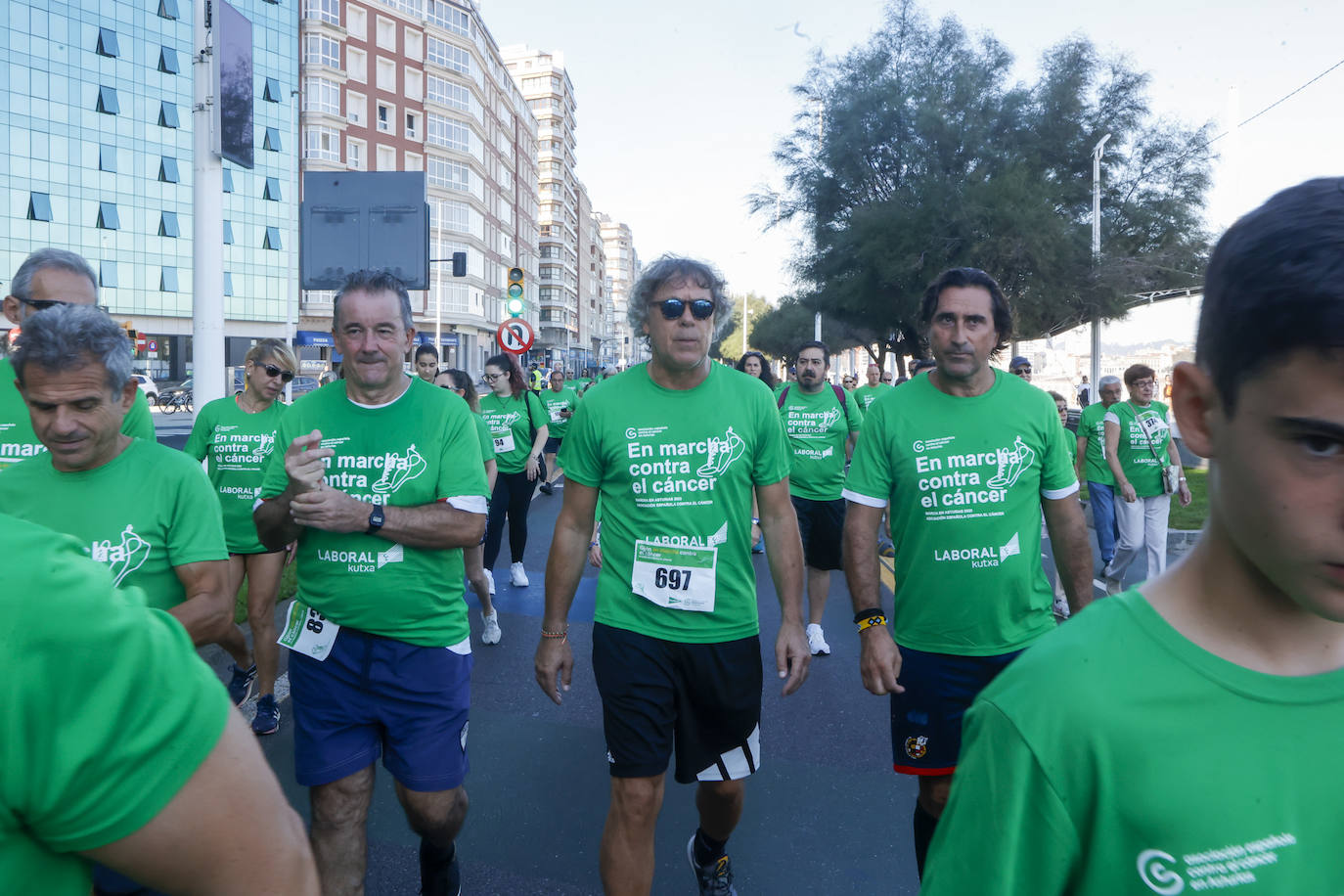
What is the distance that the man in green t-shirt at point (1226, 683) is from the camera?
0.90 meters

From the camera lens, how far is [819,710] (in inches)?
212

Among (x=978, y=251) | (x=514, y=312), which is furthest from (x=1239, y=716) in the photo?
(x=978, y=251)

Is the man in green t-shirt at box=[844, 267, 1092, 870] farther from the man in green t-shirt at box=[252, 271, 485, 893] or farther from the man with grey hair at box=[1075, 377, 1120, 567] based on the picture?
the man with grey hair at box=[1075, 377, 1120, 567]

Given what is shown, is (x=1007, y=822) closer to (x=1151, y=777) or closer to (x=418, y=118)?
(x=1151, y=777)

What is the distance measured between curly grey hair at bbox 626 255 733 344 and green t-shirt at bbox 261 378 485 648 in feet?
2.63

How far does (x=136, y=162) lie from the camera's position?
2047 inches

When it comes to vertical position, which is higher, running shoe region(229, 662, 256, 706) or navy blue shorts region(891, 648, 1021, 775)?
navy blue shorts region(891, 648, 1021, 775)

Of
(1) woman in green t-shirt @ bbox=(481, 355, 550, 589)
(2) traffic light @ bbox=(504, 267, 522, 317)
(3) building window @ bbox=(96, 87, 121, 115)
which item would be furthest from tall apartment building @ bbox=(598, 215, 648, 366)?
(1) woman in green t-shirt @ bbox=(481, 355, 550, 589)

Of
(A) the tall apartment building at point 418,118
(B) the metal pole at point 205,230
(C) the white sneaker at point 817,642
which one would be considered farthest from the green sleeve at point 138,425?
(A) the tall apartment building at point 418,118

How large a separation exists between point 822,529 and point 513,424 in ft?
10.9

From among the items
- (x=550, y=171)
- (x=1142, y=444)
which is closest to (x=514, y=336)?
(x=1142, y=444)

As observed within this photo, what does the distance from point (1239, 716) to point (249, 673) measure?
5020mm

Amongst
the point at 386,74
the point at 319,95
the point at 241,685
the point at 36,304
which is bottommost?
the point at 241,685

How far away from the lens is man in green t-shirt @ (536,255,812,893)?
3.12 meters
